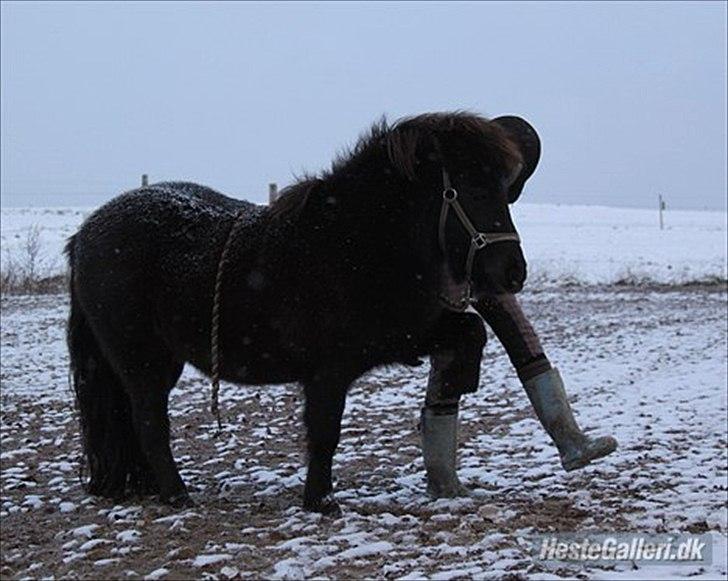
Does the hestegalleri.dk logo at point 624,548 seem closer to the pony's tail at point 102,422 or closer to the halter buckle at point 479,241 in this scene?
the halter buckle at point 479,241

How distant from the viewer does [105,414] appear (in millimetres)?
5508

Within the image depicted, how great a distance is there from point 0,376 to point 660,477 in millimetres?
7179

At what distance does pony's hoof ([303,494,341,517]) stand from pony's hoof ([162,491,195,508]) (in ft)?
2.15

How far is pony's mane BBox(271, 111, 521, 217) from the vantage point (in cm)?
469

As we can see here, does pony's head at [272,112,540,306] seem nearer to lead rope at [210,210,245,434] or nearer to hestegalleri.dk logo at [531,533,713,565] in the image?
lead rope at [210,210,245,434]

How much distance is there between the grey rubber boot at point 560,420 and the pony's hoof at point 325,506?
1162 mm

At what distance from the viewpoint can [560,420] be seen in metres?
5.11

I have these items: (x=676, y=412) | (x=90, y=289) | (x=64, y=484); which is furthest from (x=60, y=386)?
(x=676, y=412)

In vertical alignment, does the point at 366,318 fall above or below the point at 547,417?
above

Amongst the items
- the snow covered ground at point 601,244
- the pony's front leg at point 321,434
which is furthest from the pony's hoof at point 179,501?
the snow covered ground at point 601,244

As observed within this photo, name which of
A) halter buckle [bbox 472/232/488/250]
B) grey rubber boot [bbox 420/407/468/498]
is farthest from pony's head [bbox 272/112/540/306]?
grey rubber boot [bbox 420/407/468/498]

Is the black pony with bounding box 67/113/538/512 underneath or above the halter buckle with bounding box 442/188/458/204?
underneath

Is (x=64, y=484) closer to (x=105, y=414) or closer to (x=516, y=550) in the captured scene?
(x=105, y=414)

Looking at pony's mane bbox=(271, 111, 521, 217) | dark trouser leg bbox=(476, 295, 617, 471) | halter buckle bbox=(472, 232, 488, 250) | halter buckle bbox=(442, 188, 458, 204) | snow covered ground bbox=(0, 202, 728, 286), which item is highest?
pony's mane bbox=(271, 111, 521, 217)
